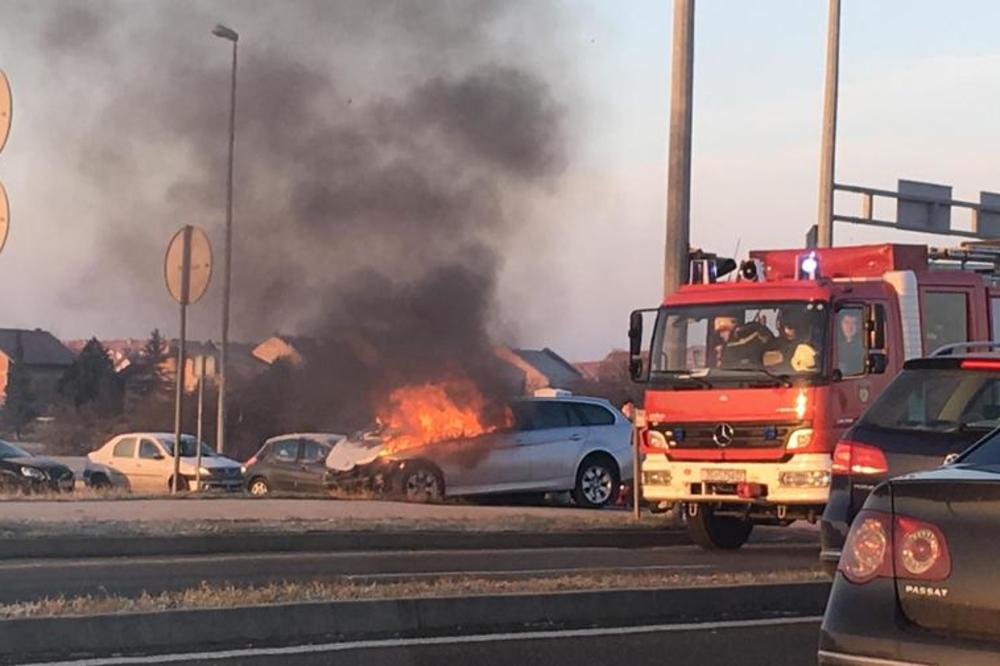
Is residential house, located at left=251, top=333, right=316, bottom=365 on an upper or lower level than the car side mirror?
upper

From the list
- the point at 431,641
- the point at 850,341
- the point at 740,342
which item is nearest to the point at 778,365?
the point at 740,342

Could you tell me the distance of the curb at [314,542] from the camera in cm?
1263

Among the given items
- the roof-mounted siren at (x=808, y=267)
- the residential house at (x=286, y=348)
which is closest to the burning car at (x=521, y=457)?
the residential house at (x=286, y=348)

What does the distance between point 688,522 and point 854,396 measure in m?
2.13

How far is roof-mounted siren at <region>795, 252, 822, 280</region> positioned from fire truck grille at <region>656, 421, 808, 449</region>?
1.76 meters

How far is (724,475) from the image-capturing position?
13.2 meters

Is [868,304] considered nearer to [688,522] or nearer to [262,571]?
[688,522]

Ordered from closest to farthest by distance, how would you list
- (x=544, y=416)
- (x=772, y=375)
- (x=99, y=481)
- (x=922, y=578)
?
1. (x=922, y=578)
2. (x=772, y=375)
3. (x=544, y=416)
4. (x=99, y=481)

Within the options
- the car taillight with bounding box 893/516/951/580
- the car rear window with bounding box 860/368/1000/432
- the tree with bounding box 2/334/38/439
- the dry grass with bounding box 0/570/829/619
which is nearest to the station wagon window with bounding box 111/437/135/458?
the dry grass with bounding box 0/570/829/619

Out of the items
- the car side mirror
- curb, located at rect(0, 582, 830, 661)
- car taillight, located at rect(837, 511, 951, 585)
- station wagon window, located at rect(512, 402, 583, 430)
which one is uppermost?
the car side mirror

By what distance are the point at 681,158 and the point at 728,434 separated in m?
4.45

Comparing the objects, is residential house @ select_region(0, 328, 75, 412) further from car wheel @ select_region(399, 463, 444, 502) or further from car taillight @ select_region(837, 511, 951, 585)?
car taillight @ select_region(837, 511, 951, 585)

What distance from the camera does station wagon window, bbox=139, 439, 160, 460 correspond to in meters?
29.5

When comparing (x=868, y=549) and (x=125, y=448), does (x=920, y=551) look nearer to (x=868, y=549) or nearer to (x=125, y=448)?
(x=868, y=549)
